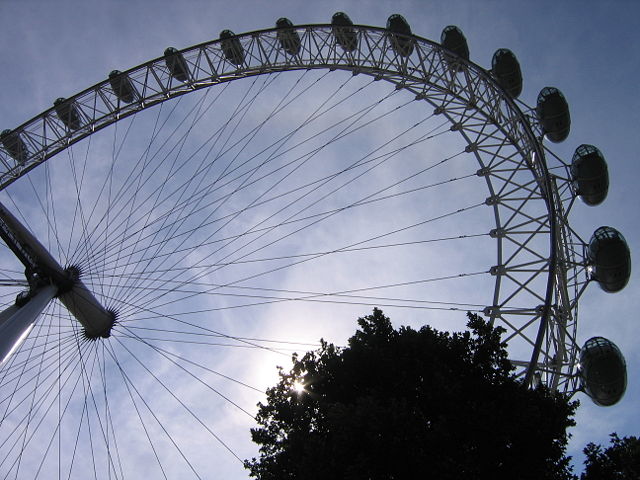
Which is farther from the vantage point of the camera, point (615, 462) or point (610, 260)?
point (610, 260)

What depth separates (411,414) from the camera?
10.5 meters

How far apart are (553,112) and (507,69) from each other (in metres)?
3.66

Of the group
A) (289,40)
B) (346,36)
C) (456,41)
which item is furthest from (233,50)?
(456,41)

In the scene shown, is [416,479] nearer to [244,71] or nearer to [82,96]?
[244,71]

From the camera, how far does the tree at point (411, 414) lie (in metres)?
10.0

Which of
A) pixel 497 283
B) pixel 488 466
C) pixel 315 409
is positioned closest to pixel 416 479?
pixel 488 466

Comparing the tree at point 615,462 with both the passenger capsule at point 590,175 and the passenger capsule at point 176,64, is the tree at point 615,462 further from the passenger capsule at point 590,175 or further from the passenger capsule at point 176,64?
the passenger capsule at point 176,64

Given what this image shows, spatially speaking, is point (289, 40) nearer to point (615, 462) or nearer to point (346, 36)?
point (346, 36)

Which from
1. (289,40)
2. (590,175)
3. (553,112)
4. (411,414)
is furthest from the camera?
(289,40)

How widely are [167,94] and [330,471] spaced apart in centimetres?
1967

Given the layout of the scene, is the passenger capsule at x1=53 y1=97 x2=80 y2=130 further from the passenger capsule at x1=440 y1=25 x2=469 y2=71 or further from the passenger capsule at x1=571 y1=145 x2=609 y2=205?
the passenger capsule at x1=571 y1=145 x2=609 y2=205

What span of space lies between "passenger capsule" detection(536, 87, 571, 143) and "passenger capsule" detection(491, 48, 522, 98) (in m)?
2.10

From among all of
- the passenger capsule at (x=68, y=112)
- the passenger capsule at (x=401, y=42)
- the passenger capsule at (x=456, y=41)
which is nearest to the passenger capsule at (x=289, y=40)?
the passenger capsule at (x=401, y=42)

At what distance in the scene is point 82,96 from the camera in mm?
23234
